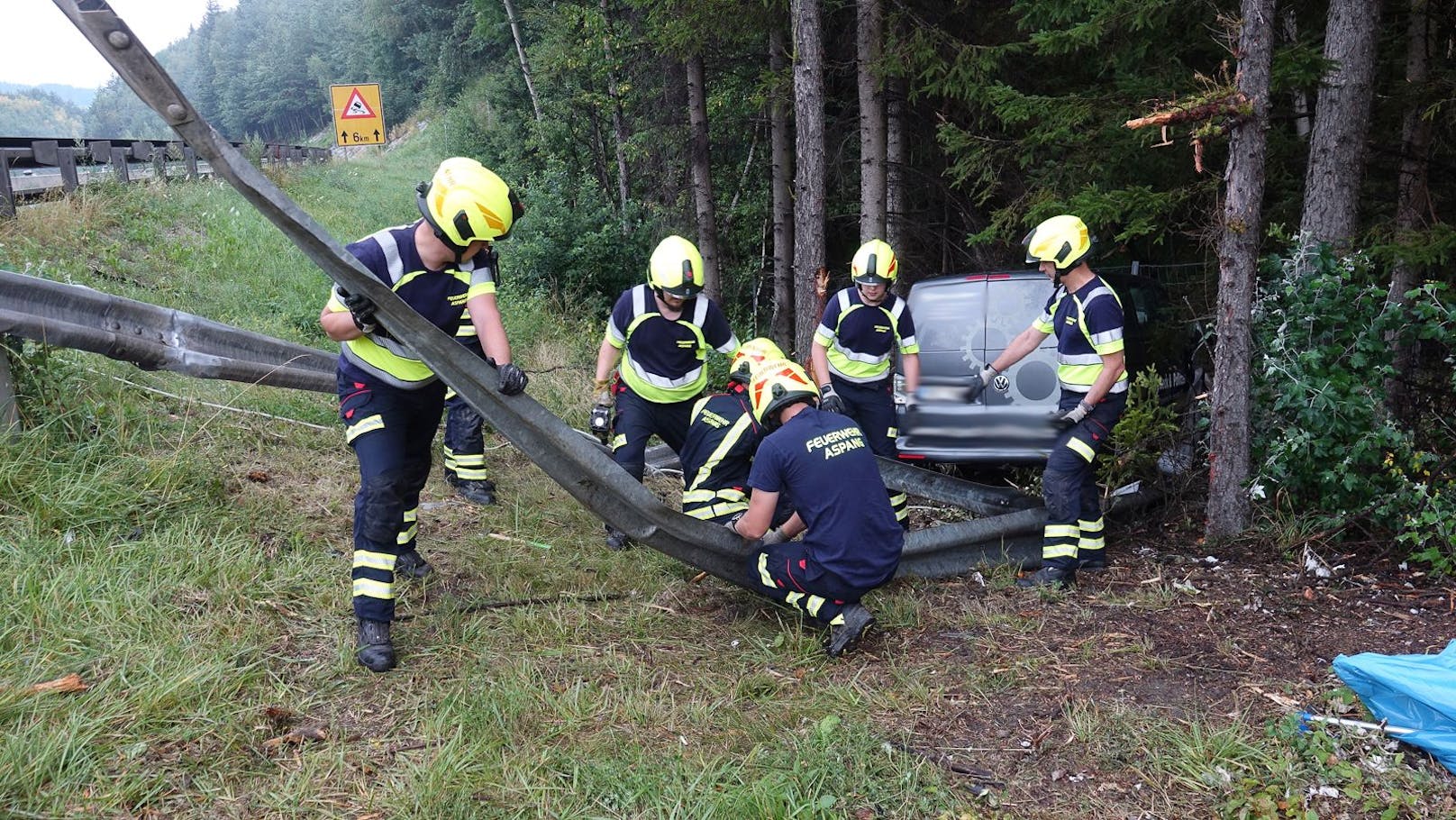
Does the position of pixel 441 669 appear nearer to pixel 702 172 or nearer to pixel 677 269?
pixel 677 269

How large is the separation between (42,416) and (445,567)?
2.23 m

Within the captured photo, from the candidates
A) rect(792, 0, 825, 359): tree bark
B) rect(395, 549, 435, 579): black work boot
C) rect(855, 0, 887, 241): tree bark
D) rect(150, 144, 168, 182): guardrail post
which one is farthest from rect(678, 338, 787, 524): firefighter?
rect(150, 144, 168, 182): guardrail post

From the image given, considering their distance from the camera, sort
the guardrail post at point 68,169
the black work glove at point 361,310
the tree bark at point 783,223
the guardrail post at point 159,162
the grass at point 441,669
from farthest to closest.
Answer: the guardrail post at point 159,162 → the tree bark at point 783,223 → the guardrail post at point 68,169 → the black work glove at point 361,310 → the grass at point 441,669

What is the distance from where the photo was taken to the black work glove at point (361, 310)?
3732 mm

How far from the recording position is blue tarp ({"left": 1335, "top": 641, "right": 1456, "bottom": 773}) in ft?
9.95

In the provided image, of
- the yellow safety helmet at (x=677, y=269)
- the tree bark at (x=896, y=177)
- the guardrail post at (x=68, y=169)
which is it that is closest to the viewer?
the yellow safety helmet at (x=677, y=269)

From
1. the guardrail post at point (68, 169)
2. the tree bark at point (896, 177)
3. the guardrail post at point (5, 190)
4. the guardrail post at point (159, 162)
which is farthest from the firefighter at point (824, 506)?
the guardrail post at point (159, 162)

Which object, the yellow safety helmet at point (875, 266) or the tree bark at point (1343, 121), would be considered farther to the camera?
the yellow safety helmet at point (875, 266)

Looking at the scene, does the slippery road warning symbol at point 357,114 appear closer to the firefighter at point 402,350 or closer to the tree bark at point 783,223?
the tree bark at point 783,223

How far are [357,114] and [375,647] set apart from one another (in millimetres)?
14110

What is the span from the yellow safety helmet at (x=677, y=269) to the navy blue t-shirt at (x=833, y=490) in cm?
147

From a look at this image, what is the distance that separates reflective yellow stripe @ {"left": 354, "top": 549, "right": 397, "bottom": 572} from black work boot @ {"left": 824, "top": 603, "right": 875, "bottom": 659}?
191 centimetres

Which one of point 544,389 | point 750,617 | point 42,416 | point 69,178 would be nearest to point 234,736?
point 750,617

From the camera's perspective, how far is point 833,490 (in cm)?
408
